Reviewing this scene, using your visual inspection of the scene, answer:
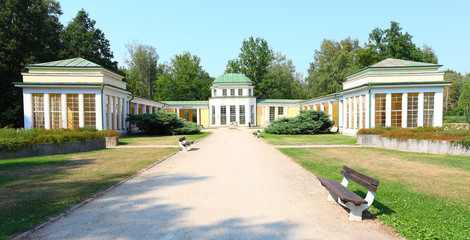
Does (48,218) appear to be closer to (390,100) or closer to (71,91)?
(71,91)

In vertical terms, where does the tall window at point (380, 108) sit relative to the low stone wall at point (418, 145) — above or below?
above

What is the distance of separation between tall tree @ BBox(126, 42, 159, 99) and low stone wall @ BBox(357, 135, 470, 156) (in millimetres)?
49992

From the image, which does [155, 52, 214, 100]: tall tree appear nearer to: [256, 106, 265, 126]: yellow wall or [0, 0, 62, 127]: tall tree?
[256, 106, 265, 126]: yellow wall

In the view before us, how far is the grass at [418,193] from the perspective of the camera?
13.9 ft

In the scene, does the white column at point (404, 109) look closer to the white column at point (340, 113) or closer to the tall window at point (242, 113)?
the white column at point (340, 113)

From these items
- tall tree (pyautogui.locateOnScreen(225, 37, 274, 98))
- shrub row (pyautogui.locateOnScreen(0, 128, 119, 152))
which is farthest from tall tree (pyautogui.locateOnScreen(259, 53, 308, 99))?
shrub row (pyautogui.locateOnScreen(0, 128, 119, 152))

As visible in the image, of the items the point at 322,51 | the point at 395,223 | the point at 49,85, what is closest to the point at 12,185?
the point at 395,223

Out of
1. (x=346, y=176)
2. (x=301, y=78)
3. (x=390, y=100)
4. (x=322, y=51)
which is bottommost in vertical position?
(x=346, y=176)

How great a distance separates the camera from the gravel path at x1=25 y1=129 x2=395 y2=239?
411 cm

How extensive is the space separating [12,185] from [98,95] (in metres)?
17.1

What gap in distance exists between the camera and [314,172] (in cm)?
850

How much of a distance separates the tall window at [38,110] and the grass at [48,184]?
13.1m

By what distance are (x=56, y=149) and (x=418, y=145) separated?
762 inches

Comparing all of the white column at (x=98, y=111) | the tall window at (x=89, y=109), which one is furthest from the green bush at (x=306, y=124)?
the tall window at (x=89, y=109)
